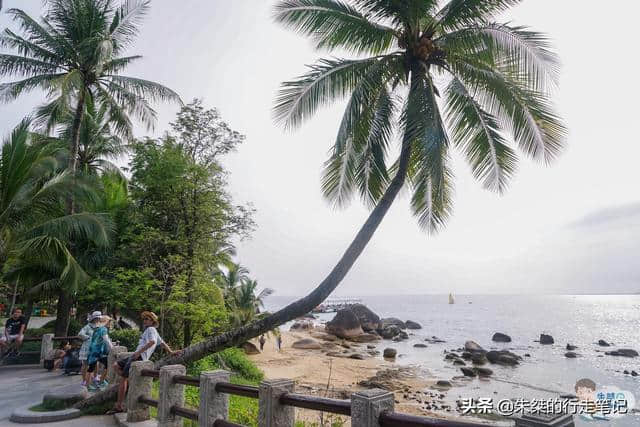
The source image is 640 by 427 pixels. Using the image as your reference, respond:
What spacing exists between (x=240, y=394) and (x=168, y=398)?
195 cm

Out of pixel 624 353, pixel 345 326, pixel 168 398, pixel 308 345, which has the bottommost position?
pixel 624 353

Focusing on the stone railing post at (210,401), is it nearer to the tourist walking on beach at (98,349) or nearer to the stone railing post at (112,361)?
the stone railing post at (112,361)

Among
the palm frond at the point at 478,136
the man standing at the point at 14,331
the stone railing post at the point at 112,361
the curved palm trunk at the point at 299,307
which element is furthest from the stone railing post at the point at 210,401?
the man standing at the point at 14,331

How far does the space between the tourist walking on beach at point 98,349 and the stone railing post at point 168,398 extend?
341 centimetres

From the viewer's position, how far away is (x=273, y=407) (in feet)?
16.1

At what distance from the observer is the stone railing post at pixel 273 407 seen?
16.1 ft

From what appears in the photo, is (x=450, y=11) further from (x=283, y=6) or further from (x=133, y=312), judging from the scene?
(x=133, y=312)

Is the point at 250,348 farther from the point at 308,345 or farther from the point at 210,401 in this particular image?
the point at 210,401

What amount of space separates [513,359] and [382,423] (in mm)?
35060

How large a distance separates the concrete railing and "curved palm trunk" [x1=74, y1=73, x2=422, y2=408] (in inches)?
31.3

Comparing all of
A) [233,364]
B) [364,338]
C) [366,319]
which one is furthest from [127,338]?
[366,319]

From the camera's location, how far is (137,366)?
25.0 ft

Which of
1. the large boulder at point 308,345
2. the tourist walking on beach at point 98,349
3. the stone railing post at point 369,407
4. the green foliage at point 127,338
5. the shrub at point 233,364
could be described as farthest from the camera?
the large boulder at point 308,345

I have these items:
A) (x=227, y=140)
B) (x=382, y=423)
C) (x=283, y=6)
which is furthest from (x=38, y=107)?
(x=382, y=423)
